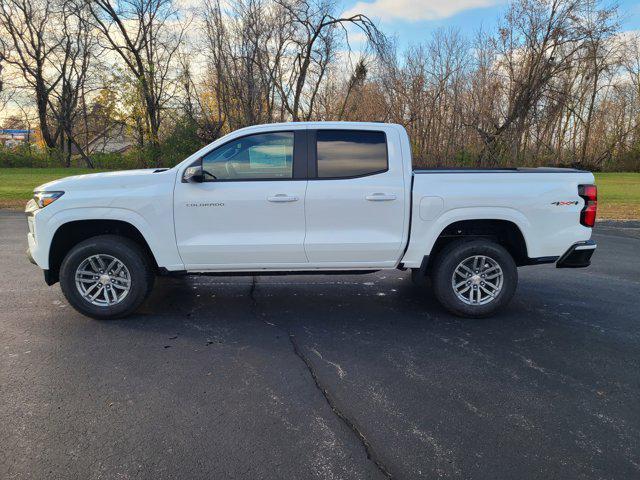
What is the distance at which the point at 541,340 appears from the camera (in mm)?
4328

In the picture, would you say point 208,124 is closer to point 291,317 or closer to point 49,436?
point 291,317

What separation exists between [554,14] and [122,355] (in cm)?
3065

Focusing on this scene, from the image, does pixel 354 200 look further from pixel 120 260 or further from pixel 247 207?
pixel 120 260

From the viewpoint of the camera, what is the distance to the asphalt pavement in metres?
2.60

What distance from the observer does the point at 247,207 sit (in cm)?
457

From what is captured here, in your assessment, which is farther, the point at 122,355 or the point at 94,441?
the point at 122,355

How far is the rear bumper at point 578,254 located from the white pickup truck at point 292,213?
0.01 meters

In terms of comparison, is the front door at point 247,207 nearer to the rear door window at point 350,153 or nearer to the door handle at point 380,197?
the rear door window at point 350,153

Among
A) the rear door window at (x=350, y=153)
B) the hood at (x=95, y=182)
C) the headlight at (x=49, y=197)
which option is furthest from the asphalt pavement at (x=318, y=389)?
the rear door window at (x=350, y=153)

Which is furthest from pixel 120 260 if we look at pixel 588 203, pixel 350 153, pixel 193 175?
pixel 588 203

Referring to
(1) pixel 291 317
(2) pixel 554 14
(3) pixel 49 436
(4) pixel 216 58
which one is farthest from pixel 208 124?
(3) pixel 49 436

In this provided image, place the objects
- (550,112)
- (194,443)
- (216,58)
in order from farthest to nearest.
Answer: (550,112)
(216,58)
(194,443)

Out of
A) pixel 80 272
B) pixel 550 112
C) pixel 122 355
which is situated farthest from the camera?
pixel 550 112

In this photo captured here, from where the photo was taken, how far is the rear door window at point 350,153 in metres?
4.67
